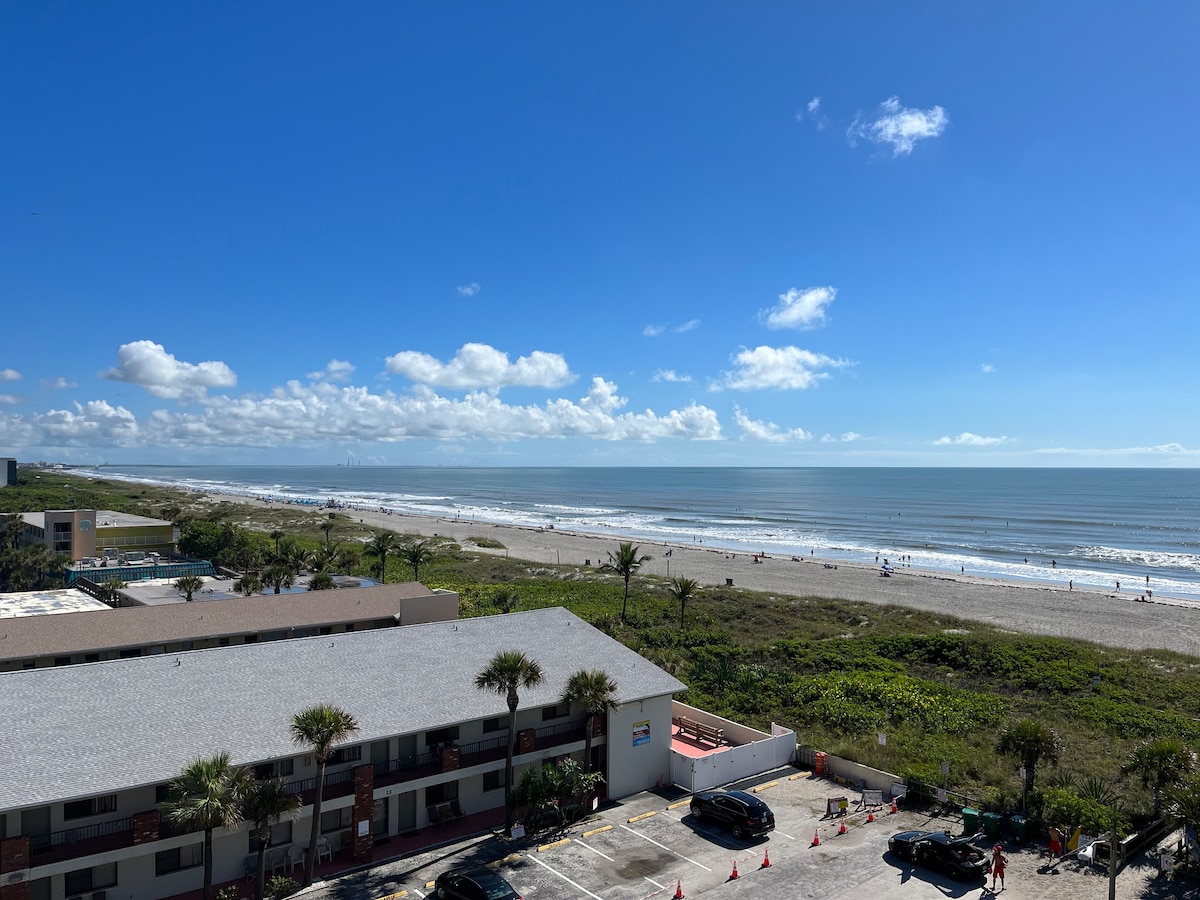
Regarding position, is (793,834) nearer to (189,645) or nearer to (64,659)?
(189,645)

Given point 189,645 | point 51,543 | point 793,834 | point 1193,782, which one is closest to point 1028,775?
point 1193,782

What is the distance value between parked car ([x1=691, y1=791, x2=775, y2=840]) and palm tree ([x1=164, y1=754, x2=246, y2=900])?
48.3 ft

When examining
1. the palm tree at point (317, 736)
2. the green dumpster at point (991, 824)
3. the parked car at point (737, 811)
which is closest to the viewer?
the palm tree at point (317, 736)

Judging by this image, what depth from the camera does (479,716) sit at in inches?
980

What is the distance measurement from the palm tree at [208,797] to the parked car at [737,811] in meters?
14.7

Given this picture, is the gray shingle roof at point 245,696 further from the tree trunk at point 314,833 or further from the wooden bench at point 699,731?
the wooden bench at point 699,731

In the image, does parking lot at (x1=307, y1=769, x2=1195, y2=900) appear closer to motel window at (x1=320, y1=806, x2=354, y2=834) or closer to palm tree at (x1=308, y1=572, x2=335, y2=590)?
motel window at (x1=320, y1=806, x2=354, y2=834)

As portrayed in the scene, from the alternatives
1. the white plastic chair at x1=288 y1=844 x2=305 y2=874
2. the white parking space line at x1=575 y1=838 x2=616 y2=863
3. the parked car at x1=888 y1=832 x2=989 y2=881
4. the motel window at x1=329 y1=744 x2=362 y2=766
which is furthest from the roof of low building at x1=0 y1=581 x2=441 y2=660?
the parked car at x1=888 y1=832 x2=989 y2=881

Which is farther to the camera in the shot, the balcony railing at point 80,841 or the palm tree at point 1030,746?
the palm tree at point 1030,746

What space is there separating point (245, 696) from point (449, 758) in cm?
676

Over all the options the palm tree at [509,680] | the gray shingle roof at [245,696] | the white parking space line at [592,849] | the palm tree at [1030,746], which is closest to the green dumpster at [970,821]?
the palm tree at [1030,746]

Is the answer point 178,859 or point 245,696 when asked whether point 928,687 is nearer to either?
point 245,696

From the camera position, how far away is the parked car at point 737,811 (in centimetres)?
2417

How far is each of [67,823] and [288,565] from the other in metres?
42.7
